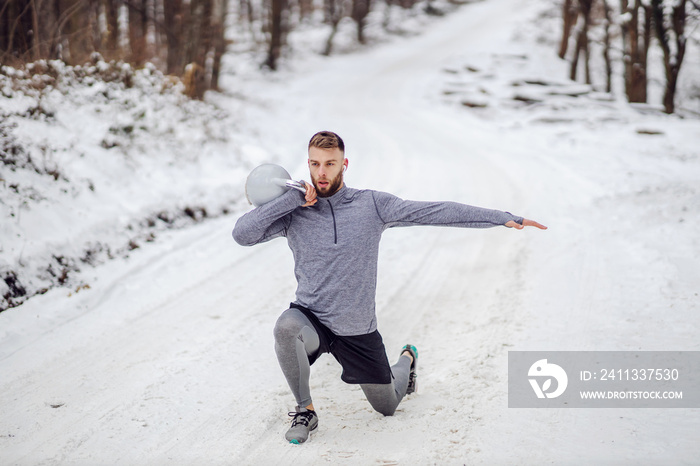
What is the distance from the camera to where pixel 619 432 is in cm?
289

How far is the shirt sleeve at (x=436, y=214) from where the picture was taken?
9.67ft

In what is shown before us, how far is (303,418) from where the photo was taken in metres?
2.98

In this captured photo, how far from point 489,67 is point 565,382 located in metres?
21.7

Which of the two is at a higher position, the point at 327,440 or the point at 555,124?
the point at 555,124

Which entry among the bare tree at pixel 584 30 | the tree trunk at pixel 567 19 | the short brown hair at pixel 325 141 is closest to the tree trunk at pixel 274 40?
the tree trunk at pixel 567 19

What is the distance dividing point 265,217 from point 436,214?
1.01 m

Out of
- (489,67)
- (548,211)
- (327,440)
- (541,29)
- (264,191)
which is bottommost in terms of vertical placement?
(327,440)

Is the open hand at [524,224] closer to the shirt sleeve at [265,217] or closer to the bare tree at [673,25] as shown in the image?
the shirt sleeve at [265,217]

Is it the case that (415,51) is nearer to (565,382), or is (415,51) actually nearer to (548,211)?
(548,211)

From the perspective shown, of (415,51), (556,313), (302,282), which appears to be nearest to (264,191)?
(302,282)

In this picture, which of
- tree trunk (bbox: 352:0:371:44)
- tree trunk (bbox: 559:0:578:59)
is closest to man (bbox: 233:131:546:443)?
tree trunk (bbox: 559:0:578:59)

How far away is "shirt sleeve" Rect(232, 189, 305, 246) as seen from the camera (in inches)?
114

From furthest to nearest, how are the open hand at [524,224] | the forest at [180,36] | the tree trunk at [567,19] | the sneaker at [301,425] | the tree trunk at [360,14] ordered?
the tree trunk at [360,14], the tree trunk at [567,19], the forest at [180,36], the sneaker at [301,425], the open hand at [524,224]

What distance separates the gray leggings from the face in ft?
2.45
